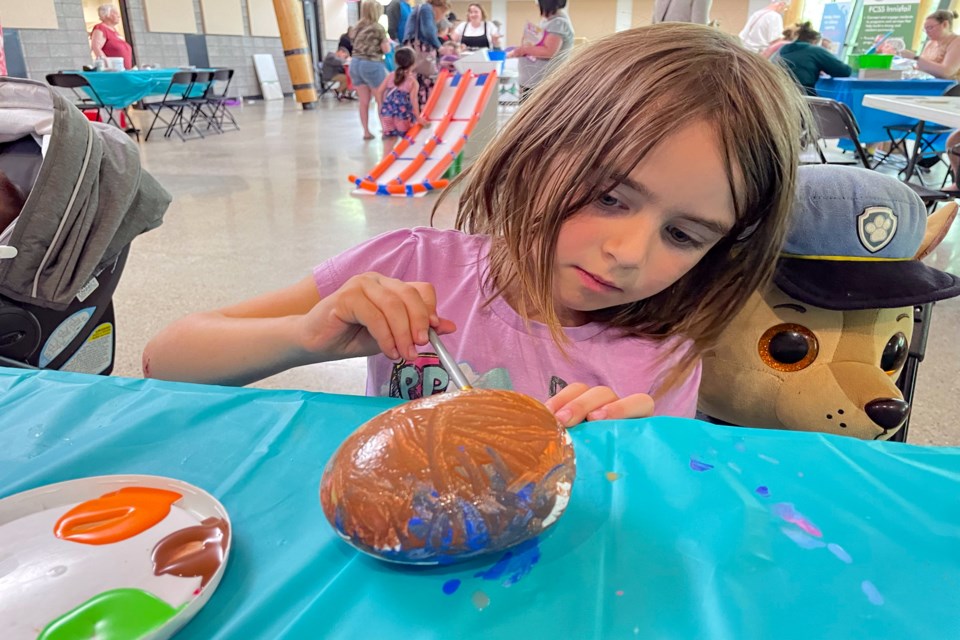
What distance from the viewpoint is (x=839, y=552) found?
0.44m

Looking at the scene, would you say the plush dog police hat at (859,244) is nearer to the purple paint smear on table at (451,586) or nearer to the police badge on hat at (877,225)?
the police badge on hat at (877,225)

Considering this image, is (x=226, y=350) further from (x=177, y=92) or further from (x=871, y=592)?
(x=177, y=92)

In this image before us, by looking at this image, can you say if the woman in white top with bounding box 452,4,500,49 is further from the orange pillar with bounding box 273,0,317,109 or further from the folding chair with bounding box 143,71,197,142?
the folding chair with bounding box 143,71,197,142

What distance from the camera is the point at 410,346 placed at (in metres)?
0.64

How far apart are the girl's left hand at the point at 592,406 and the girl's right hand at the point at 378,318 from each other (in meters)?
0.13

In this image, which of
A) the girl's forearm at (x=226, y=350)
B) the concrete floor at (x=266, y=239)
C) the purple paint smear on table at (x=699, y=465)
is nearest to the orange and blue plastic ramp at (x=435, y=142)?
the concrete floor at (x=266, y=239)

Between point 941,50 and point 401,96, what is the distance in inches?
165

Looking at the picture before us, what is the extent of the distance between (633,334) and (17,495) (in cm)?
68

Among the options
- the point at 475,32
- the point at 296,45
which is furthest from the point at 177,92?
the point at 475,32

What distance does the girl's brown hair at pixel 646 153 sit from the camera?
2.26 ft

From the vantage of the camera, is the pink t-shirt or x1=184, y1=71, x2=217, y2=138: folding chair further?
x1=184, y1=71, x2=217, y2=138: folding chair

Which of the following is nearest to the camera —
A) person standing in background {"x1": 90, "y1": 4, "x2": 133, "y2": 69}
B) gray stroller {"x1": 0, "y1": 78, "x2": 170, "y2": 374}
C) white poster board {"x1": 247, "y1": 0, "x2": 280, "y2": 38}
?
gray stroller {"x1": 0, "y1": 78, "x2": 170, "y2": 374}

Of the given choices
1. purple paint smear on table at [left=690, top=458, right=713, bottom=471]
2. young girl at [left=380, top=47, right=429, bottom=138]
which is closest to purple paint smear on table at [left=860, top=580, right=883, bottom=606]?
purple paint smear on table at [left=690, top=458, right=713, bottom=471]

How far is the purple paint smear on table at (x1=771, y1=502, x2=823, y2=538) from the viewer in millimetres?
466
